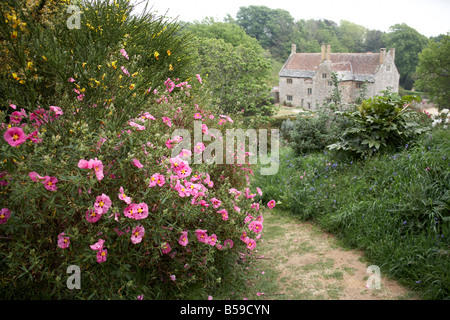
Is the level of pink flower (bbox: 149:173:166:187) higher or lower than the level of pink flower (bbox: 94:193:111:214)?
higher

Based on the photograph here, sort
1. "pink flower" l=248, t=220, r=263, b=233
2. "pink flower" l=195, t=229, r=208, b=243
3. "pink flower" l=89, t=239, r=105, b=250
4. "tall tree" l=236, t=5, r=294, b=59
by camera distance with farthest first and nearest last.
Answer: "tall tree" l=236, t=5, r=294, b=59
"pink flower" l=248, t=220, r=263, b=233
"pink flower" l=195, t=229, r=208, b=243
"pink flower" l=89, t=239, r=105, b=250

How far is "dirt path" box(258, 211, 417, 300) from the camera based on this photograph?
304 centimetres

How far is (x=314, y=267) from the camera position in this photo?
3.62 metres

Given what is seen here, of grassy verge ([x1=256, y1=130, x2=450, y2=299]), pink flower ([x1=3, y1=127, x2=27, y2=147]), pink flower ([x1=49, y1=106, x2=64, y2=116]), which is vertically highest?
pink flower ([x1=49, y1=106, x2=64, y2=116])

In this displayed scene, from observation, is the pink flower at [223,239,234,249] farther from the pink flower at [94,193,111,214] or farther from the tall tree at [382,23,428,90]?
the tall tree at [382,23,428,90]

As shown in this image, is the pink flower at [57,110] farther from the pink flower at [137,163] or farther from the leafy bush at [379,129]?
the leafy bush at [379,129]

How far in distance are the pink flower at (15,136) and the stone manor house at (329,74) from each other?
26736 mm

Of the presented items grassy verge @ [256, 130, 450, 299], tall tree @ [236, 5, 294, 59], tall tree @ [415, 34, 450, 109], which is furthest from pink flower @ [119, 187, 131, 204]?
tall tree @ [236, 5, 294, 59]

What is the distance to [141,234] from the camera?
7.20ft
